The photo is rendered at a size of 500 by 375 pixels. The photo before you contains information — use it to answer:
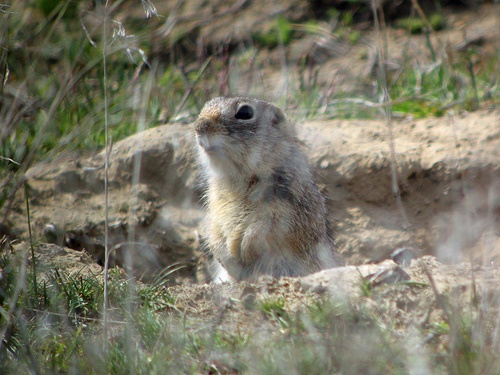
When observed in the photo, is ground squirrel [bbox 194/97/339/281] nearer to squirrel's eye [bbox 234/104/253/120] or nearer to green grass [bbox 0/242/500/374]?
squirrel's eye [bbox 234/104/253/120]

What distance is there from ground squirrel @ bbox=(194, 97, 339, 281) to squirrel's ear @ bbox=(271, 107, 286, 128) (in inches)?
3.2

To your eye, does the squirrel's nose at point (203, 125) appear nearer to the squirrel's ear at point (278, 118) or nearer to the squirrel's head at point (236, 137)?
the squirrel's head at point (236, 137)

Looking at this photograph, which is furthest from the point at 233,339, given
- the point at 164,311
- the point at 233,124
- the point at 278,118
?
the point at 278,118

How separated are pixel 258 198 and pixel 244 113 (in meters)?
0.63

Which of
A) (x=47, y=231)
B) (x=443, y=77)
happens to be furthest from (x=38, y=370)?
(x=443, y=77)

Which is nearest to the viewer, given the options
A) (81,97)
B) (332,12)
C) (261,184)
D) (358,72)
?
(261,184)

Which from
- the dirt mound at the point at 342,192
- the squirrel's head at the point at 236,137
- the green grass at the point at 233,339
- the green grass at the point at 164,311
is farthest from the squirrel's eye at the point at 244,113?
the green grass at the point at 233,339

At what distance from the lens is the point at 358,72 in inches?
261

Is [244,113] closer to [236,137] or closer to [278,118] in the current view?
[236,137]

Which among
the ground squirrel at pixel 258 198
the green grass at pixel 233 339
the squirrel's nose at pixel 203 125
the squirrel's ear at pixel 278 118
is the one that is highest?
the squirrel's ear at pixel 278 118

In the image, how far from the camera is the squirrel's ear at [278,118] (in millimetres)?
4605

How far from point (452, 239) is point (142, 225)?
2.69m

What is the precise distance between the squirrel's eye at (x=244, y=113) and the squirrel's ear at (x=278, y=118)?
259mm

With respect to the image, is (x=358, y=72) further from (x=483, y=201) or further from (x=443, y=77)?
(x=483, y=201)
